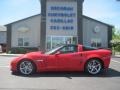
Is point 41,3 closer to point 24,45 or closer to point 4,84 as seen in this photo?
point 24,45

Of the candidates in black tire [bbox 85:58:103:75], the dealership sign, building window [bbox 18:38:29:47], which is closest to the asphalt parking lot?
black tire [bbox 85:58:103:75]

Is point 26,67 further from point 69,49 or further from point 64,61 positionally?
point 69,49

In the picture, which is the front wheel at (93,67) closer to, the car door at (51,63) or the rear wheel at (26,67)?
the car door at (51,63)

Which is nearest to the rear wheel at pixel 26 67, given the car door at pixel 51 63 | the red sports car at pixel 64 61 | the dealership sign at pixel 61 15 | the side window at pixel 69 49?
the red sports car at pixel 64 61

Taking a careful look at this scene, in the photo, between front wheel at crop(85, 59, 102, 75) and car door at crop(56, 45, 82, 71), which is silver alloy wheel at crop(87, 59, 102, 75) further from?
car door at crop(56, 45, 82, 71)

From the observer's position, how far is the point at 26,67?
522 inches

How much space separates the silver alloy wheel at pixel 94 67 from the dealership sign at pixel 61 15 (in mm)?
26834

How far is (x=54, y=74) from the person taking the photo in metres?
13.5

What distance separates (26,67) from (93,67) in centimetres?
279

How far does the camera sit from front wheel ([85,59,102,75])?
44.5 feet

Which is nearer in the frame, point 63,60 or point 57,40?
point 63,60

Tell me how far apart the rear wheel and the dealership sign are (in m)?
27.1

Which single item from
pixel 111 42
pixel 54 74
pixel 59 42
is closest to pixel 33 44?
pixel 59 42

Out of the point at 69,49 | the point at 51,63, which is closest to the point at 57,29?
the point at 69,49
